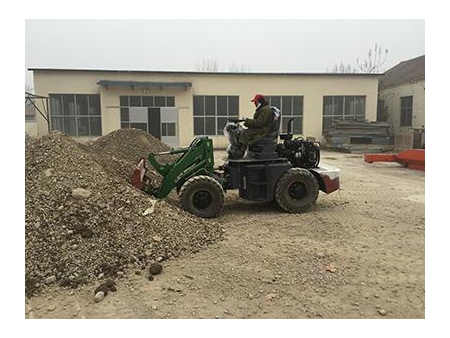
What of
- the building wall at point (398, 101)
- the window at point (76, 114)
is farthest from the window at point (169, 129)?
the building wall at point (398, 101)

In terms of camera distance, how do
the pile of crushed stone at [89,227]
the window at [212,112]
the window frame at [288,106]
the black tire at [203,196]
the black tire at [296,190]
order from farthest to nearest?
1. the window frame at [288,106]
2. the window at [212,112]
3. the black tire at [296,190]
4. the black tire at [203,196]
5. the pile of crushed stone at [89,227]

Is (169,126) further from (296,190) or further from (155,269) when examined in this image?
(155,269)

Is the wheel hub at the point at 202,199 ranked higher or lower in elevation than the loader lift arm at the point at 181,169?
lower

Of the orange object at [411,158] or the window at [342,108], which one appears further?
the window at [342,108]

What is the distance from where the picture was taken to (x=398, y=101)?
2308cm

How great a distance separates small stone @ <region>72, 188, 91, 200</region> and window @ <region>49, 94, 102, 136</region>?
54.7 feet

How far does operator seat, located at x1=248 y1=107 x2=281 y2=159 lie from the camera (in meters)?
6.23

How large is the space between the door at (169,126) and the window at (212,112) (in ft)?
3.89

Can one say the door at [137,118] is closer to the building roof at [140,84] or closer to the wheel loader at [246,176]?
the building roof at [140,84]

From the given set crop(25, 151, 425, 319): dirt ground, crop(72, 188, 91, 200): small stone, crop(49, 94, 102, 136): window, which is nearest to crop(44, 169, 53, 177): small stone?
crop(72, 188, 91, 200): small stone

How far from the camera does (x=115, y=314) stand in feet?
10.5

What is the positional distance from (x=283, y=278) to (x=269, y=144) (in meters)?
2.90

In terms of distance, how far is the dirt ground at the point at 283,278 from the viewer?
3297mm

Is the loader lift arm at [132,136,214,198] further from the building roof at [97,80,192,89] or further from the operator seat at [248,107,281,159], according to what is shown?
the building roof at [97,80,192,89]
